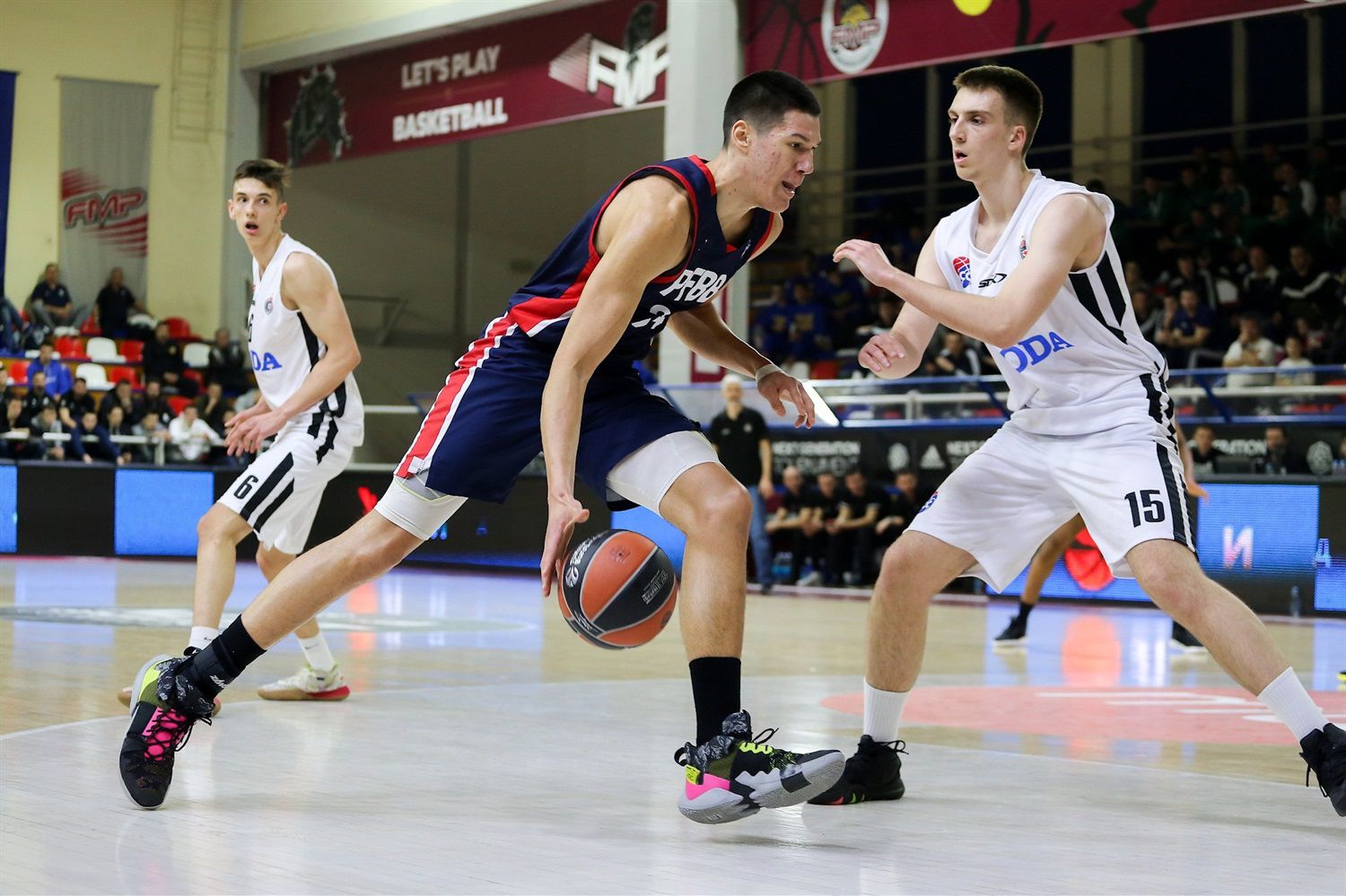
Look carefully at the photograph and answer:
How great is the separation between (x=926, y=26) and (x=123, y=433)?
10262 mm

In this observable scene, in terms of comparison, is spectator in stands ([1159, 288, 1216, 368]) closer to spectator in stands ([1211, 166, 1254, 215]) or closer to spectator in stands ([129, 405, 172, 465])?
spectator in stands ([1211, 166, 1254, 215])

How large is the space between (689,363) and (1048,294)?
13.0 m

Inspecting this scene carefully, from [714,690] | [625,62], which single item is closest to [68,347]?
[625,62]

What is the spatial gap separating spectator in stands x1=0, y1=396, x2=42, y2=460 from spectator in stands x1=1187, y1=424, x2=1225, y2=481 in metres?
12.0

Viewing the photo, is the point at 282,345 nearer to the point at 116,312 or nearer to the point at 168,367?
the point at 168,367

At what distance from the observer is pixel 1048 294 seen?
4.44 m

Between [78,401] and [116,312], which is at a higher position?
[116,312]

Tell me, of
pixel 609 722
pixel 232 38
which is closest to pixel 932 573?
pixel 609 722

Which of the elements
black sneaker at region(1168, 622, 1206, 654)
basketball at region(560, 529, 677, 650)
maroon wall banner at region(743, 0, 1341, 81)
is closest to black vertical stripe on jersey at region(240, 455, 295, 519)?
basketball at region(560, 529, 677, 650)

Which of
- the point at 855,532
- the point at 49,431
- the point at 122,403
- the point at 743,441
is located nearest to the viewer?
the point at 743,441

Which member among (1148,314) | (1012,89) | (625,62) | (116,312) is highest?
(625,62)

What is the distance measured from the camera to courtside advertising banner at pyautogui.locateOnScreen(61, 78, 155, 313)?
23953mm

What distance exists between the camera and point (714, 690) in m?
4.14

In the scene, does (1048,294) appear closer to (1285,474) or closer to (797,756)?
(797,756)
